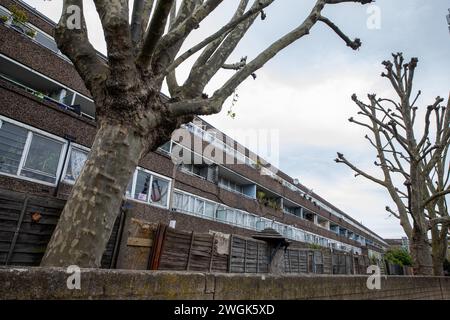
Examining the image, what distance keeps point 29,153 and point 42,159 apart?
496 millimetres

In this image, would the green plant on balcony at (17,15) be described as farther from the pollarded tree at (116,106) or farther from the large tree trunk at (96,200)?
the large tree trunk at (96,200)

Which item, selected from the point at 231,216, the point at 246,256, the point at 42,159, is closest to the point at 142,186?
the point at 42,159

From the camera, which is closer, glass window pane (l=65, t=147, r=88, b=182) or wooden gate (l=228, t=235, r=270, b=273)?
wooden gate (l=228, t=235, r=270, b=273)

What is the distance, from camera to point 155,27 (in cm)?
291

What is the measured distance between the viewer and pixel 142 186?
14.3 m

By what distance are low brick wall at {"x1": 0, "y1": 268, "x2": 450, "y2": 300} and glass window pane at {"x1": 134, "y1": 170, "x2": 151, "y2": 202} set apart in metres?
11.7

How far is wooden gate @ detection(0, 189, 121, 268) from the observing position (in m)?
3.48

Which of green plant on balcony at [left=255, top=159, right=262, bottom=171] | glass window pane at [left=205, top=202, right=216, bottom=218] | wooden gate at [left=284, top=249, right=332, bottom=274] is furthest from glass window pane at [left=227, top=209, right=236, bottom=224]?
green plant on balcony at [left=255, top=159, right=262, bottom=171]

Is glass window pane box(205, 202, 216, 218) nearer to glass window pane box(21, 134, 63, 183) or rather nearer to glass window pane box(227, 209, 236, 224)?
glass window pane box(227, 209, 236, 224)

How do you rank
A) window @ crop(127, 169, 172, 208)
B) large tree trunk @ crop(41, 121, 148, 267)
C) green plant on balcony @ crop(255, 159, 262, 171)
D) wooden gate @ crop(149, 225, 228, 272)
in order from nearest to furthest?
large tree trunk @ crop(41, 121, 148, 267) < wooden gate @ crop(149, 225, 228, 272) < window @ crop(127, 169, 172, 208) < green plant on balcony @ crop(255, 159, 262, 171)

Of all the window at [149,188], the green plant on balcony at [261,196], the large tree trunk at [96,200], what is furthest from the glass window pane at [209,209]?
the large tree trunk at [96,200]
